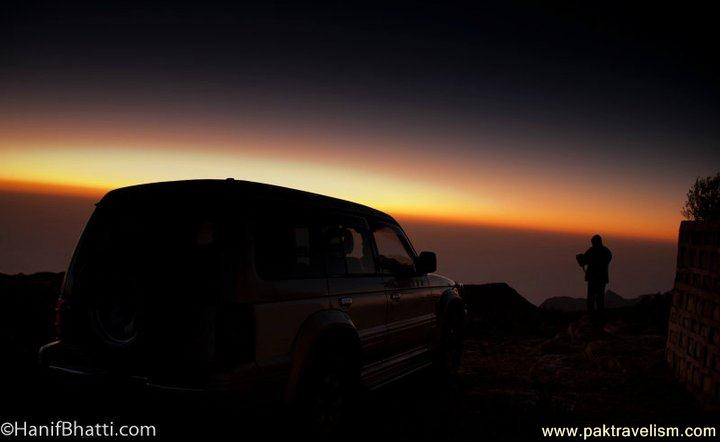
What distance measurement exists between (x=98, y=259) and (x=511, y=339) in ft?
31.2

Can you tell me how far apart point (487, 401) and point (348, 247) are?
287cm

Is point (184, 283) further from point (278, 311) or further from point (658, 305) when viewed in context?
point (658, 305)

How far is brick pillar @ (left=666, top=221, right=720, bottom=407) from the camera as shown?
5.52 m

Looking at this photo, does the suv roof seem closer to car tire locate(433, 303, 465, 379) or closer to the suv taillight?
the suv taillight

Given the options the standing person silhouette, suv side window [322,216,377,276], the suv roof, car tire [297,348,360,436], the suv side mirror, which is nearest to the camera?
the suv roof

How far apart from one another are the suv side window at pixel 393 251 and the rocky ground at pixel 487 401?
4.13ft

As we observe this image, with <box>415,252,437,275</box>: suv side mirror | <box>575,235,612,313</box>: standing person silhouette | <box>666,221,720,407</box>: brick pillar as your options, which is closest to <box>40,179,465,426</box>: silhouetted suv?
<box>415,252,437,275</box>: suv side mirror

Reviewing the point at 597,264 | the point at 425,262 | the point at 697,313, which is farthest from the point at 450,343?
the point at 597,264

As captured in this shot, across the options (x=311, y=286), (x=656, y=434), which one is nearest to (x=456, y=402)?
(x=656, y=434)

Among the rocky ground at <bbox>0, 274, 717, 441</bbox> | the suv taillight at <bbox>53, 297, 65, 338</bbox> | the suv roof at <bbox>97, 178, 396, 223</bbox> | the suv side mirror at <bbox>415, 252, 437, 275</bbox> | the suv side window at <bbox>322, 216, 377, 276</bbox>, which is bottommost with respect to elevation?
the rocky ground at <bbox>0, 274, 717, 441</bbox>

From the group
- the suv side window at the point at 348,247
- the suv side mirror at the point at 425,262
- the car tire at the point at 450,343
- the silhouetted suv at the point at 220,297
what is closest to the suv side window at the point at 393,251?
the suv side mirror at the point at 425,262

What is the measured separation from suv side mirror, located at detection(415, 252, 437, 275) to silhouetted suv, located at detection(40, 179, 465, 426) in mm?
1126

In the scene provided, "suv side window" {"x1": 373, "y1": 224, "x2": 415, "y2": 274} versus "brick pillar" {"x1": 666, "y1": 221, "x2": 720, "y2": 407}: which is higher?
"suv side window" {"x1": 373, "y1": 224, "x2": 415, "y2": 274}

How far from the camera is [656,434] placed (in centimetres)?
509
